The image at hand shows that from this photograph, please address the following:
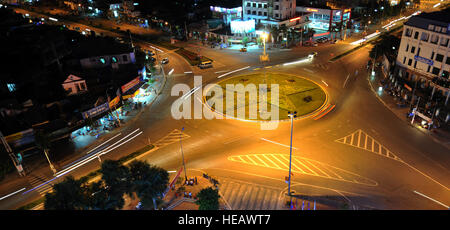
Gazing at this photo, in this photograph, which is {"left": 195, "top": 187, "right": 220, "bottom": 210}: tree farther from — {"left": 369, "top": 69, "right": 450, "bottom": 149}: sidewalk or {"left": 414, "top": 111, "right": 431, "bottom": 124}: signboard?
{"left": 414, "top": 111, "right": 431, "bottom": 124}: signboard

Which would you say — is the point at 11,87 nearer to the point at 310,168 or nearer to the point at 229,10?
the point at 310,168

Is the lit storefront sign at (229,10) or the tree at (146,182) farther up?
the lit storefront sign at (229,10)

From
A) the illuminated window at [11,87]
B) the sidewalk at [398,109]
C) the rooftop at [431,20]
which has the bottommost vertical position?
the sidewalk at [398,109]

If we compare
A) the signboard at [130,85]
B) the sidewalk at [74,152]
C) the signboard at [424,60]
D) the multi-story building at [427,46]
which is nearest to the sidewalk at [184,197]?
the sidewalk at [74,152]

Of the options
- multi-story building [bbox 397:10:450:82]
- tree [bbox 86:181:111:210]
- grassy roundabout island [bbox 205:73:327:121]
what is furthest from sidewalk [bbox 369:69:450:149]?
tree [bbox 86:181:111:210]

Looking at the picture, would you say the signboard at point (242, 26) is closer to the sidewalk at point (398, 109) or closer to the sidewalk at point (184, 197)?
the sidewalk at point (398, 109)

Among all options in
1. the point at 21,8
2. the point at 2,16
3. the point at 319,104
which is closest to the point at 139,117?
the point at 319,104

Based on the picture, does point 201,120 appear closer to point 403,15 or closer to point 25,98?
point 25,98
